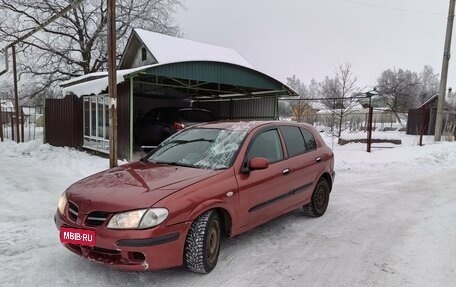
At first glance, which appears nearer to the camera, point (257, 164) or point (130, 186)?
point (130, 186)

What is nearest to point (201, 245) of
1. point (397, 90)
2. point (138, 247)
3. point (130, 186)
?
point (138, 247)

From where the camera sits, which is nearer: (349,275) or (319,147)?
(349,275)

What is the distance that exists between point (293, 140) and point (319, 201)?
1203 millimetres

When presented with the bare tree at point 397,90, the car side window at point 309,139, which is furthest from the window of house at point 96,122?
the bare tree at point 397,90

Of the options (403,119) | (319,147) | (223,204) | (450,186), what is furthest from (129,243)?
(403,119)

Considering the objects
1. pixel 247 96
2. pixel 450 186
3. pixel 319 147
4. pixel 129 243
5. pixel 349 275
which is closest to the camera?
pixel 129 243

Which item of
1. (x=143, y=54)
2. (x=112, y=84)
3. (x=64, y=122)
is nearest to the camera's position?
(x=112, y=84)

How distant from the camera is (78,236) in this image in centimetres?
340

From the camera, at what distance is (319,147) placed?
609 cm

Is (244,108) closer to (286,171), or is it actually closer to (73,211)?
(286,171)

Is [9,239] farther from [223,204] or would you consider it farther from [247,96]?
[247,96]

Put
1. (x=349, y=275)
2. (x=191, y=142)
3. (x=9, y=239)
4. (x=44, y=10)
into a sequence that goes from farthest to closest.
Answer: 1. (x=44, y=10)
2. (x=191, y=142)
3. (x=9, y=239)
4. (x=349, y=275)

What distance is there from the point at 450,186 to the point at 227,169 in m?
6.85

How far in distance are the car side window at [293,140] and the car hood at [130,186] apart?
64.0 inches
